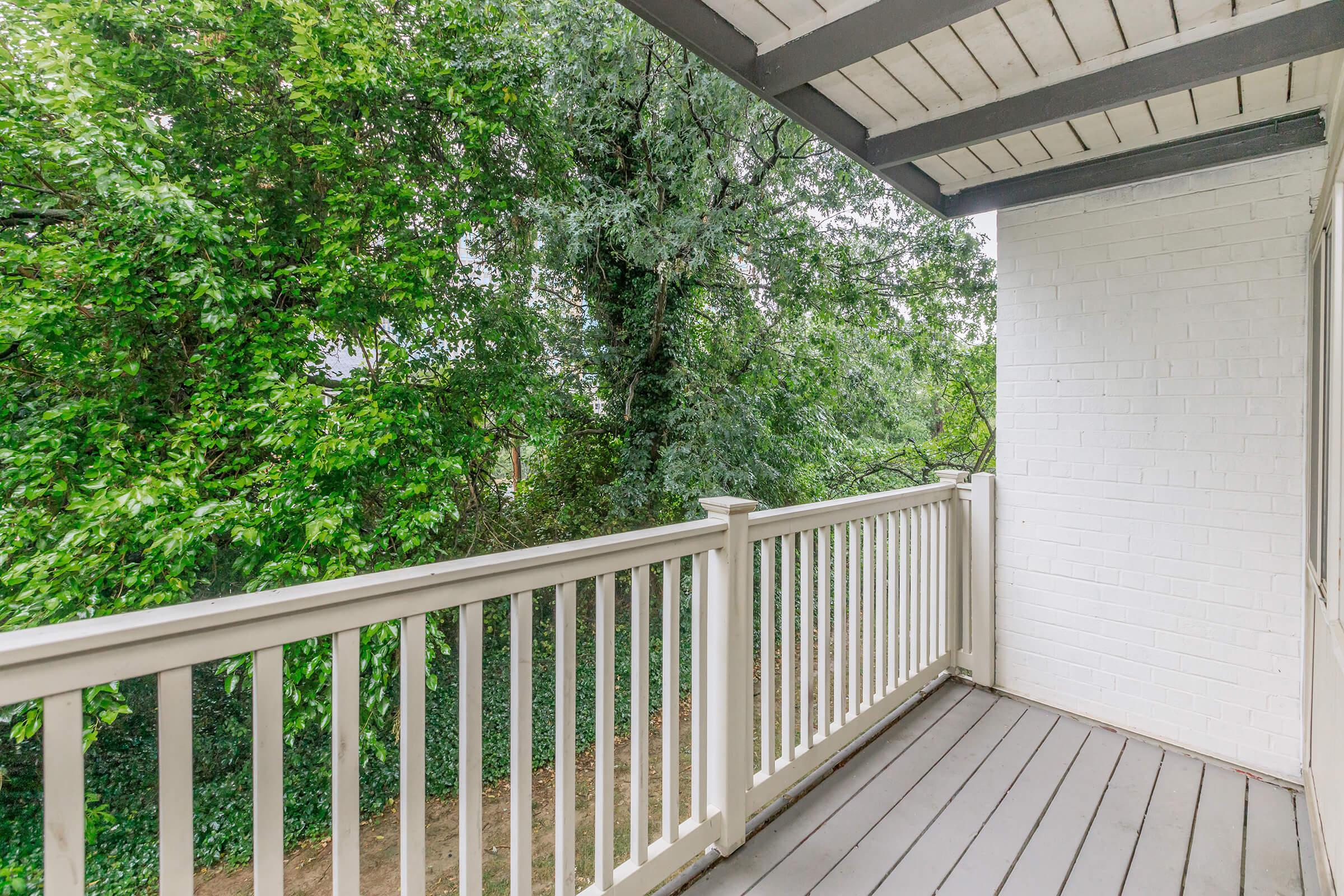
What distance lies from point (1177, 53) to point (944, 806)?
104 inches

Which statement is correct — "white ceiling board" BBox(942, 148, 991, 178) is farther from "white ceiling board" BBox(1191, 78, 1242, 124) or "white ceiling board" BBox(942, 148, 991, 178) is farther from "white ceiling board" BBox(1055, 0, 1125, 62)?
"white ceiling board" BBox(1191, 78, 1242, 124)

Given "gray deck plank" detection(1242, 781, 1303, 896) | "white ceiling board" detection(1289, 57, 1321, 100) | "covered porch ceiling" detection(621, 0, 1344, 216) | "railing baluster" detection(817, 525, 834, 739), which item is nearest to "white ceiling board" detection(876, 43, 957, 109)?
"covered porch ceiling" detection(621, 0, 1344, 216)

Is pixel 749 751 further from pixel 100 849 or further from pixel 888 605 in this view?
pixel 100 849

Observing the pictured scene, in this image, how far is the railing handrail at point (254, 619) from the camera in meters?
0.80

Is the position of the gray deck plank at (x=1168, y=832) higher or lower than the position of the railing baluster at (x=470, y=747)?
lower

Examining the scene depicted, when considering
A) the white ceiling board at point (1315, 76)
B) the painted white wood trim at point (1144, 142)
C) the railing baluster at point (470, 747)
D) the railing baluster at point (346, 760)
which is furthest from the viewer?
the painted white wood trim at point (1144, 142)

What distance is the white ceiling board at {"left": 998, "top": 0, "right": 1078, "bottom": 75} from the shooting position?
1.85 m

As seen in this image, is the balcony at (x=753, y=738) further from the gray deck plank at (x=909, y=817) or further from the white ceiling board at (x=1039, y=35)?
the white ceiling board at (x=1039, y=35)

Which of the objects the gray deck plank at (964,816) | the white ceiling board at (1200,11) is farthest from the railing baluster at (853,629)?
the white ceiling board at (1200,11)

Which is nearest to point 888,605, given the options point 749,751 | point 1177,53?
point 749,751

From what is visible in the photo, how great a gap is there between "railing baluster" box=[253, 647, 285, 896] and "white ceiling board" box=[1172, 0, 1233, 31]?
9.25 feet

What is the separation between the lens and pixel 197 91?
3361 millimetres

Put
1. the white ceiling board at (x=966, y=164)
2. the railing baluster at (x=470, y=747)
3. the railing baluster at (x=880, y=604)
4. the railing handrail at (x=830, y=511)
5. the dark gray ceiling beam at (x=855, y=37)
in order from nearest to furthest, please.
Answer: the railing baluster at (x=470, y=747) < the dark gray ceiling beam at (x=855, y=37) < the railing handrail at (x=830, y=511) < the railing baluster at (x=880, y=604) < the white ceiling board at (x=966, y=164)

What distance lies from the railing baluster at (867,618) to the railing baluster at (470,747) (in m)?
1.75
